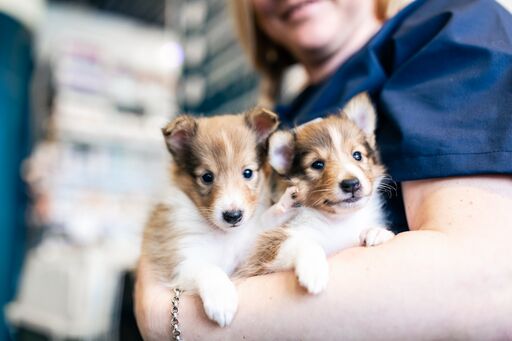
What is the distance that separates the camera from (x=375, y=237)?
131 cm

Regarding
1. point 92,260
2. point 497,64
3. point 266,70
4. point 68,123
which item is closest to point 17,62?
point 68,123

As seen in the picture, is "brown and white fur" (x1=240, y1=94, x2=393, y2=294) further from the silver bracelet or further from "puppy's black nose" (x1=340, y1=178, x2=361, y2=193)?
the silver bracelet

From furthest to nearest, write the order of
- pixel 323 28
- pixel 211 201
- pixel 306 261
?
pixel 323 28
pixel 211 201
pixel 306 261

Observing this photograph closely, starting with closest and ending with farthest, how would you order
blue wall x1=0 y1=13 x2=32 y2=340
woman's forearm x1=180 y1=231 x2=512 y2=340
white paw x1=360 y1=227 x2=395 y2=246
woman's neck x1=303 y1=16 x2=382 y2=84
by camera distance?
woman's forearm x1=180 y1=231 x2=512 y2=340 → white paw x1=360 y1=227 x2=395 y2=246 → woman's neck x1=303 y1=16 x2=382 y2=84 → blue wall x1=0 y1=13 x2=32 y2=340

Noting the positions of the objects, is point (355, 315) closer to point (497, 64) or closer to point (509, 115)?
point (509, 115)

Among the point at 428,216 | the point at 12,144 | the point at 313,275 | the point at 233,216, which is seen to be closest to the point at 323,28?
the point at 233,216

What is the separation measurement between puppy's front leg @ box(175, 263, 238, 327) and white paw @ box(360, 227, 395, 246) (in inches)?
15.2

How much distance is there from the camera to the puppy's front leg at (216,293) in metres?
1.21

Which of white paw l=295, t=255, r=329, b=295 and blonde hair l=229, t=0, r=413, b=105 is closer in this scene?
white paw l=295, t=255, r=329, b=295

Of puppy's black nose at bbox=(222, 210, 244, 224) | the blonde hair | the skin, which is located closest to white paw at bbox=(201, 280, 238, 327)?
puppy's black nose at bbox=(222, 210, 244, 224)

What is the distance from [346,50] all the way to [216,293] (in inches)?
55.0

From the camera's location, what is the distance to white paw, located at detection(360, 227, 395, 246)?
50.9 inches

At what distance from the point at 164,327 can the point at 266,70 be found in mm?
1875

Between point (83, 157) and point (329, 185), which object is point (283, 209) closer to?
point (329, 185)
